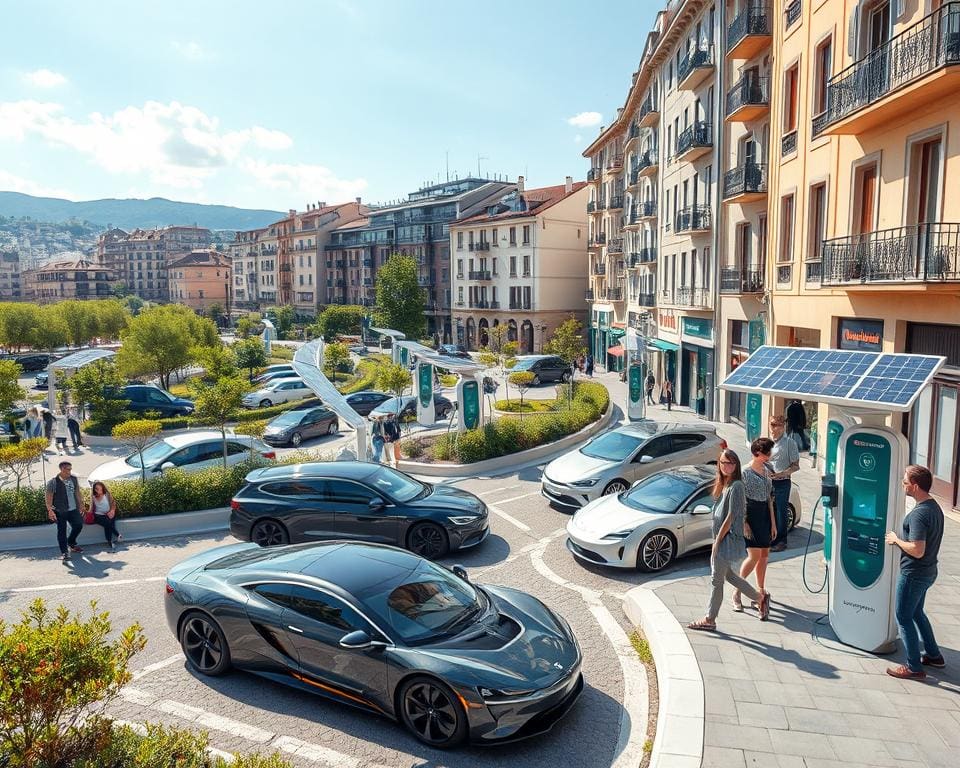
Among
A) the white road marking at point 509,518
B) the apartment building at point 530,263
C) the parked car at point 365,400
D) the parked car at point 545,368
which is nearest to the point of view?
the white road marking at point 509,518

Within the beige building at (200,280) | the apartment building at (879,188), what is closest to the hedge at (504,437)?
the apartment building at (879,188)

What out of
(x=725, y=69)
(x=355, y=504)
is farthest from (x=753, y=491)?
(x=725, y=69)

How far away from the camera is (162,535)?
12953 mm

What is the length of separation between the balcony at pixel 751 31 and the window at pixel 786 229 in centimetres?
514

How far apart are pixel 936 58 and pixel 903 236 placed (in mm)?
3059

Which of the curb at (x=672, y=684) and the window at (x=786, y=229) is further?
the window at (x=786, y=229)

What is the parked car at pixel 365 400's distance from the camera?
1122 inches

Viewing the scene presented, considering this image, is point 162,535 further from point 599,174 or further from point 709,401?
point 599,174

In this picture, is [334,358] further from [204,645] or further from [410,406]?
[204,645]

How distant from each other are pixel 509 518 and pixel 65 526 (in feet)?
25.2

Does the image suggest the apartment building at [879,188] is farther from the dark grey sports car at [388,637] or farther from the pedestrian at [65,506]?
the pedestrian at [65,506]

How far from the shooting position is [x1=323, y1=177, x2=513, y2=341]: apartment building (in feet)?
236

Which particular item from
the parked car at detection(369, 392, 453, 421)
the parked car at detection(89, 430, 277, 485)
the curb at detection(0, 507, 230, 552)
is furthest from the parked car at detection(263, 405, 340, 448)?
the curb at detection(0, 507, 230, 552)

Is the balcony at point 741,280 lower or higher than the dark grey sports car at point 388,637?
higher
